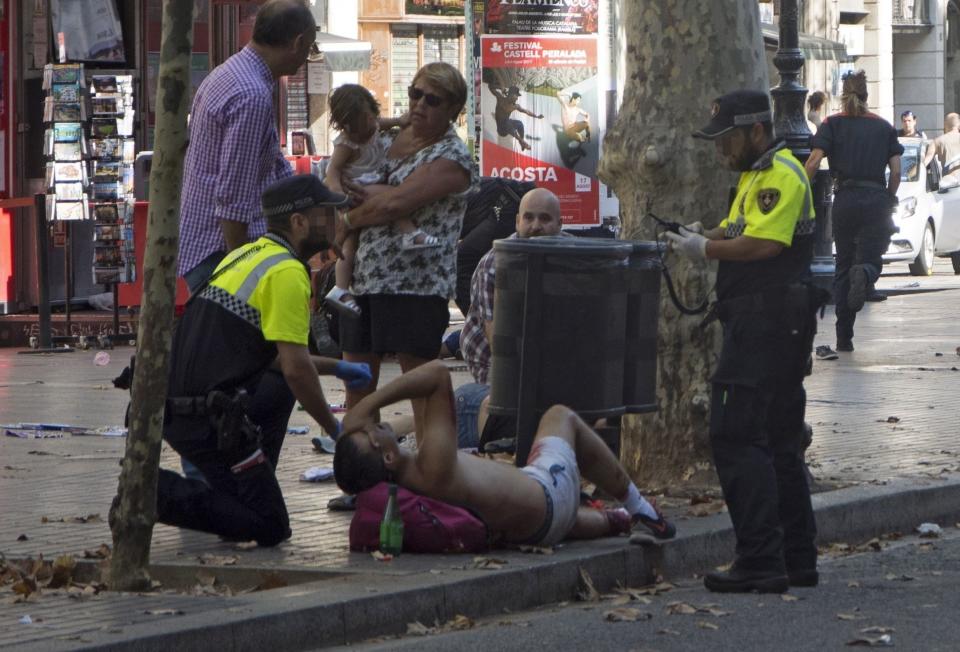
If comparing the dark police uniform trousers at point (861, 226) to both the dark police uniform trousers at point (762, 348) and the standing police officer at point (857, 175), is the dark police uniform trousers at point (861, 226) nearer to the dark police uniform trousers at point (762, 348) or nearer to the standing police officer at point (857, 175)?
the standing police officer at point (857, 175)

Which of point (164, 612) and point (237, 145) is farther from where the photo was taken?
point (237, 145)

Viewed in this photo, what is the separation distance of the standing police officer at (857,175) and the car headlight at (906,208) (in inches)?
405

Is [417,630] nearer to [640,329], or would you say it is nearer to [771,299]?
[771,299]

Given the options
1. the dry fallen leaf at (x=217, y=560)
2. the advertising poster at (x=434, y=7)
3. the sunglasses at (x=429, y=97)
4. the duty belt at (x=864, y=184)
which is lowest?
the dry fallen leaf at (x=217, y=560)

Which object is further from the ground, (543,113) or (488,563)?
(543,113)

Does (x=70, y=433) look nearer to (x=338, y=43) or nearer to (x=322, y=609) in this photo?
(x=322, y=609)

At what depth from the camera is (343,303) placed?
8.67 meters

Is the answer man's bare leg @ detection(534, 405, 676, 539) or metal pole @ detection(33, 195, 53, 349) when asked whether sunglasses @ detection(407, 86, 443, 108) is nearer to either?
man's bare leg @ detection(534, 405, 676, 539)

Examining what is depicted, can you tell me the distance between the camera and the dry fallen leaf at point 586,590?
716 cm

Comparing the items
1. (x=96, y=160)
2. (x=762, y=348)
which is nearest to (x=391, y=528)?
(x=762, y=348)

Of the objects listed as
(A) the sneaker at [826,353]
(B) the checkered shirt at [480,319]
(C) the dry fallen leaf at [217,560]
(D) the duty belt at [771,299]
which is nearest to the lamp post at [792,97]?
(A) the sneaker at [826,353]

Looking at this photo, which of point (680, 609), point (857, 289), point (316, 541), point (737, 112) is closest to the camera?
point (680, 609)

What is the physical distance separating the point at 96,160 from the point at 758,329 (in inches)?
426

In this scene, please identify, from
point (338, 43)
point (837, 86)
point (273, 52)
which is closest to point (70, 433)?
point (273, 52)
